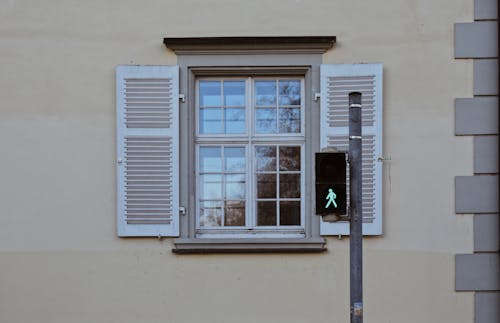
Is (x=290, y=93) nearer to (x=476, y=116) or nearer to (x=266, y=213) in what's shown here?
(x=266, y=213)

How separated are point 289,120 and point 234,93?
1.95 feet

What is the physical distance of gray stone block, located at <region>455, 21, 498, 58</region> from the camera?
4723 millimetres

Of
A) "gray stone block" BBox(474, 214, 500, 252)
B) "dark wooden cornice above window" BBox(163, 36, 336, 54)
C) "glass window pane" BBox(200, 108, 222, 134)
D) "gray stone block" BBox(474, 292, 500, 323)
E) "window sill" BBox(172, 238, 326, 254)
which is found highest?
"dark wooden cornice above window" BBox(163, 36, 336, 54)

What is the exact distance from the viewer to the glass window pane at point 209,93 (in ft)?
16.6

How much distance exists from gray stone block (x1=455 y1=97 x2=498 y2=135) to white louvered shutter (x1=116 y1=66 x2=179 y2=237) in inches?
102

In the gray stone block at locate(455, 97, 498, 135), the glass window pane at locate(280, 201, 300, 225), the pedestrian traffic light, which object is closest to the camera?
the pedestrian traffic light

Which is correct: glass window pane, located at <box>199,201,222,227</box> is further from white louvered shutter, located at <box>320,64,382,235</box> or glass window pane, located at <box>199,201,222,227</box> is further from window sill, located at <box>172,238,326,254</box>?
white louvered shutter, located at <box>320,64,382,235</box>

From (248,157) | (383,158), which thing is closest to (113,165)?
(248,157)

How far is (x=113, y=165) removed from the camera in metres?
4.84

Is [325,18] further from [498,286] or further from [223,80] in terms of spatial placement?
[498,286]

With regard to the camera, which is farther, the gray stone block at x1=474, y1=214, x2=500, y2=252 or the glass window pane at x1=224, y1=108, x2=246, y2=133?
the glass window pane at x1=224, y1=108, x2=246, y2=133

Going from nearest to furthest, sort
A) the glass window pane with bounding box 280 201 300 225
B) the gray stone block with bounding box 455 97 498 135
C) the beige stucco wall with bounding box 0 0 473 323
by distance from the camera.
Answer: the gray stone block with bounding box 455 97 498 135 < the beige stucco wall with bounding box 0 0 473 323 < the glass window pane with bounding box 280 201 300 225

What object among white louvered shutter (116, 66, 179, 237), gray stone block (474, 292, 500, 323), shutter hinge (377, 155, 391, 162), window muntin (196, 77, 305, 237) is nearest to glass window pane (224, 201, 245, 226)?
window muntin (196, 77, 305, 237)

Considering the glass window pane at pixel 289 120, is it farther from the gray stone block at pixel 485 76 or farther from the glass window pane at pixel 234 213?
the gray stone block at pixel 485 76
